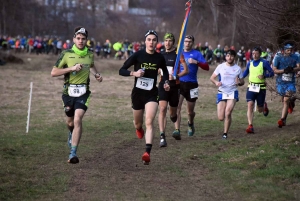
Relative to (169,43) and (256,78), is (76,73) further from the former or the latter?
(256,78)

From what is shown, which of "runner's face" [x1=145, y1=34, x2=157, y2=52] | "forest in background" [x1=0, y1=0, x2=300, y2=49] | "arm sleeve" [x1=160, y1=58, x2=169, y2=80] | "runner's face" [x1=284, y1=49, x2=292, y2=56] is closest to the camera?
"runner's face" [x1=145, y1=34, x2=157, y2=52]

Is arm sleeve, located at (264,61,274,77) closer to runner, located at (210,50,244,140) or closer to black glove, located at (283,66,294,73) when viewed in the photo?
black glove, located at (283,66,294,73)

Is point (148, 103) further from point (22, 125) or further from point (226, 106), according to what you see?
point (22, 125)

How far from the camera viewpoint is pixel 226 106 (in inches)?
553

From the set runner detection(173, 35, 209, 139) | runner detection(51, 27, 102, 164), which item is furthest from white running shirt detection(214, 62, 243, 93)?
runner detection(51, 27, 102, 164)

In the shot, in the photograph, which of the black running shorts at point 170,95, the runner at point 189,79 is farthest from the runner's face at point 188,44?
the black running shorts at point 170,95

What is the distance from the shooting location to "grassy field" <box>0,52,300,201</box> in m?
8.79

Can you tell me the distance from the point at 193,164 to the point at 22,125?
22.0 feet

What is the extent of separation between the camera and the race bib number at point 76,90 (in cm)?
1089

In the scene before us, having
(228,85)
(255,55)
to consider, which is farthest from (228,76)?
(255,55)

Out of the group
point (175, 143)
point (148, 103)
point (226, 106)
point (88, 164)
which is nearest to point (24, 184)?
point (88, 164)

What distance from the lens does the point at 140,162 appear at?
1133 cm

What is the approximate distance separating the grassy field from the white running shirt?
1.14 metres

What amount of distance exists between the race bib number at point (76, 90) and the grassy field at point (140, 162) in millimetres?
1213
